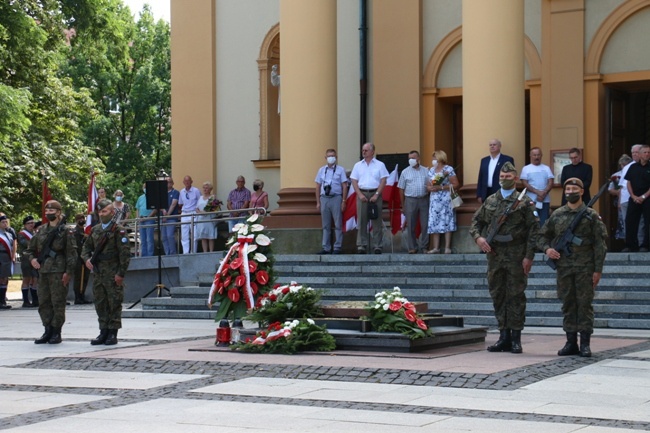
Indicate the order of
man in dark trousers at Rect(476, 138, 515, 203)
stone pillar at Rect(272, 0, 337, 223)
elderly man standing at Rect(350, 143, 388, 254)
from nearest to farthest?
1. man in dark trousers at Rect(476, 138, 515, 203)
2. elderly man standing at Rect(350, 143, 388, 254)
3. stone pillar at Rect(272, 0, 337, 223)

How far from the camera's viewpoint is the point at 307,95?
907 inches

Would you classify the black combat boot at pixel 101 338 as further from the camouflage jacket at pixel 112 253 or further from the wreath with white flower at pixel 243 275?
the wreath with white flower at pixel 243 275

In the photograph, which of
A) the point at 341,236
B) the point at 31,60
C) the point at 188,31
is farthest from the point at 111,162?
the point at 341,236

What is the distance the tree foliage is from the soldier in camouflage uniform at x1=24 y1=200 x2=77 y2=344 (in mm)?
11852

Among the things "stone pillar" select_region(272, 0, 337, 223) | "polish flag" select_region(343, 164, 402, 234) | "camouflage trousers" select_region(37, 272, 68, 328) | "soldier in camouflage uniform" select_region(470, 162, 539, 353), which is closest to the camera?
"soldier in camouflage uniform" select_region(470, 162, 539, 353)

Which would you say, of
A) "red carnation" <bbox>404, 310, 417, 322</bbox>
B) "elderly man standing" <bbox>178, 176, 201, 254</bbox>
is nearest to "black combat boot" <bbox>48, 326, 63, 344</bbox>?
"red carnation" <bbox>404, 310, 417, 322</bbox>

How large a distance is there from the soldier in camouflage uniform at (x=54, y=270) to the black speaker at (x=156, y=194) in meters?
7.00

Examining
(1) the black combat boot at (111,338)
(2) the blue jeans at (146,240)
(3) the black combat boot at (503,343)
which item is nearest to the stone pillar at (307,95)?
(2) the blue jeans at (146,240)

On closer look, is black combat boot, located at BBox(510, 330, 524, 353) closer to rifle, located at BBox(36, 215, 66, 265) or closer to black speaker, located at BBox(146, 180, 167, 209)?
rifle, located at BBox(36, 215, 66, 265)

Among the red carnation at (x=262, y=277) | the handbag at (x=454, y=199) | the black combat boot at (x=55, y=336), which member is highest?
the handbag at (x=454, y=199)

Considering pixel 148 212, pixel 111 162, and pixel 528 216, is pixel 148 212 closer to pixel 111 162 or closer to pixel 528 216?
pixel 528 216

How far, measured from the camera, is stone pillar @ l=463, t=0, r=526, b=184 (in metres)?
21.5

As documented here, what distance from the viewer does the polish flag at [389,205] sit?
72.9 feet

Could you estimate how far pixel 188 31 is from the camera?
28859 millimetres
